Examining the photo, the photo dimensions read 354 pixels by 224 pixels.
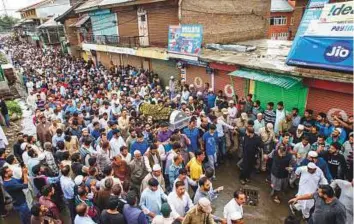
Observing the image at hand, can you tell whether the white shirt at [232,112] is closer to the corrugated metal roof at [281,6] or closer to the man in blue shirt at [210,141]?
the man in blue shirt at [210,141]

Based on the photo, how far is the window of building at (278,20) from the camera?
32.7 meters

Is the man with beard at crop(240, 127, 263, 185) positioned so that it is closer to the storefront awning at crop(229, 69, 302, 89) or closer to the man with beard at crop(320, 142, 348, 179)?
the man with beard at crop(320, 142, 348, 179)

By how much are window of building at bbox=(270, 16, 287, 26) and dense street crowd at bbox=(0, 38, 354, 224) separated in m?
25.9

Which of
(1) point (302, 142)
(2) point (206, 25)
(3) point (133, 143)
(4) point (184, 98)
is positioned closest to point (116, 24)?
(2) point (206, 25)

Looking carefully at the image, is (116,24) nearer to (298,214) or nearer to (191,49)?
(191,49)

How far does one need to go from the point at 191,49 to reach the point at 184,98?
2705 millimetres

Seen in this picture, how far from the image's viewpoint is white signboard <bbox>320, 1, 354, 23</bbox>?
26.1 ft

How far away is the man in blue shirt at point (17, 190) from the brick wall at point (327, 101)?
8.41 m

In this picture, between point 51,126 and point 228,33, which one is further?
point 228,33

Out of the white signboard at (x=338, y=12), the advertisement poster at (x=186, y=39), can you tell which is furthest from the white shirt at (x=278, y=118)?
the advertisement poster at (x=186, y=39)

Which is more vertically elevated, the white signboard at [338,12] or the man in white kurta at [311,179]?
the white signboard at [338,12]

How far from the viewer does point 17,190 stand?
5.72 m

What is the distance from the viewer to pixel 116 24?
20.8 m

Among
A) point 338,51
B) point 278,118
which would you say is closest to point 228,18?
point 338,51
